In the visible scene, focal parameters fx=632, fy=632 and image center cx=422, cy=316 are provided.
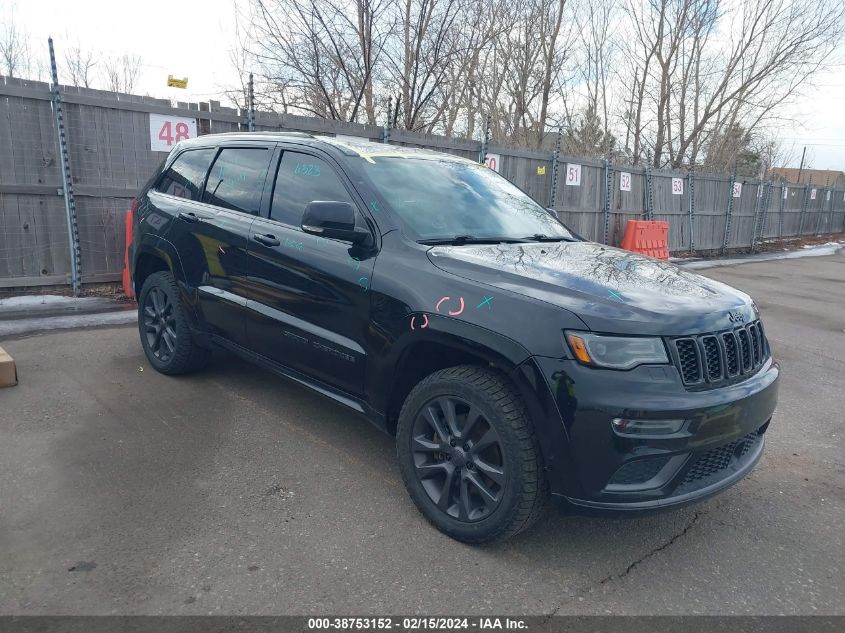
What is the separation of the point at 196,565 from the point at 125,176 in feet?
20.9

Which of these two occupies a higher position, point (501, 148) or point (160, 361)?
point (501, 148)

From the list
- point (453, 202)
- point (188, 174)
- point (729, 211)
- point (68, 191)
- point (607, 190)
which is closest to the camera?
point (453, 202)

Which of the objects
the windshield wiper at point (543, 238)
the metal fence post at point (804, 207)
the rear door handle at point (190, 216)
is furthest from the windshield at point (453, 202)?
the metal fence post at point (804, 207)

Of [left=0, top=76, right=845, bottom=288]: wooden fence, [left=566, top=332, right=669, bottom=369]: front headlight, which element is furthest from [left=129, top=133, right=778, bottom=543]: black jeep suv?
[left=0, top=76, right=845, bottom=288]: wooden fence

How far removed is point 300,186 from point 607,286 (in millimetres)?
1994

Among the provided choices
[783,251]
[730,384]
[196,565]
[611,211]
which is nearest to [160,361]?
[196,565]

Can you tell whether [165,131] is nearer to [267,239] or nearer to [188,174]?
[188,174]

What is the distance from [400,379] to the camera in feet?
10.6

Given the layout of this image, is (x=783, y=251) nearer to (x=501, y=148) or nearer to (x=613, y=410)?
(x=501, y=148)

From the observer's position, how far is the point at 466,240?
11.4 ft

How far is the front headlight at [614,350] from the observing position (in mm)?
2541

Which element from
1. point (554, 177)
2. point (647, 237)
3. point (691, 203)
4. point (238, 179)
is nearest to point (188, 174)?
point (238, 179)

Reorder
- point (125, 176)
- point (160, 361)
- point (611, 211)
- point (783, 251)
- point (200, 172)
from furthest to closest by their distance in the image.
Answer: point (783, 251) < point (611, 211) < point (125, 176) < point (160, 361) < point (200, 172)
